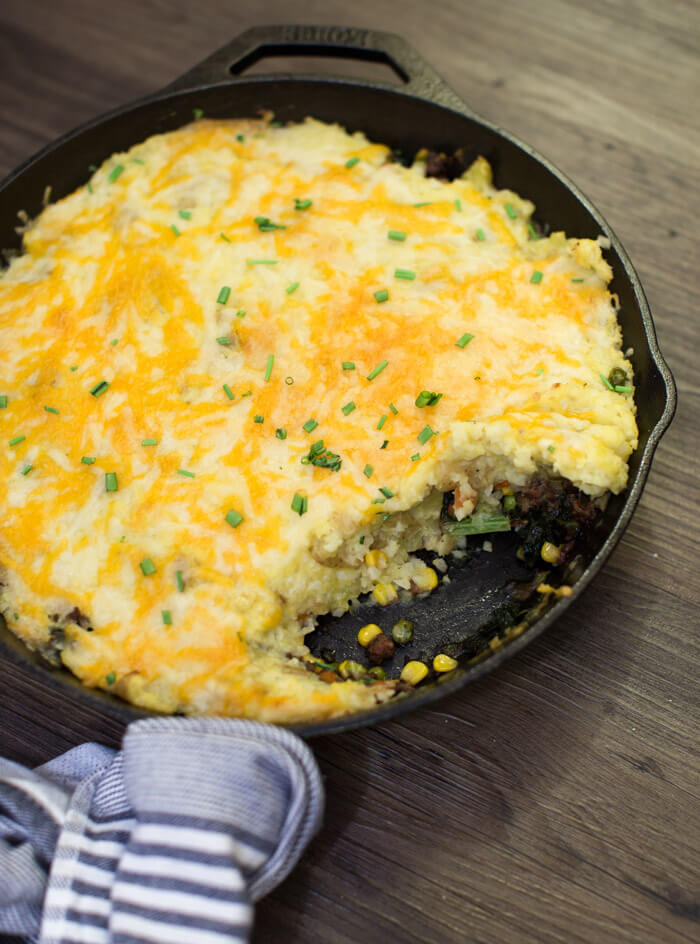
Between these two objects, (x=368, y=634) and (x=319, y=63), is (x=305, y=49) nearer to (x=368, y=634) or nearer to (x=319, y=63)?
(x=319, y=63)

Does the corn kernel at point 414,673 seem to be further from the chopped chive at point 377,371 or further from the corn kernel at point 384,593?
the chopped chive at point 377,371

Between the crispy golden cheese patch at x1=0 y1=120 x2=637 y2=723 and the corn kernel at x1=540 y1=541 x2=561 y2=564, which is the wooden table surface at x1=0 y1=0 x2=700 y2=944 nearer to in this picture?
the corn kernel at x1=540 y1=541 x2=561 y2=564

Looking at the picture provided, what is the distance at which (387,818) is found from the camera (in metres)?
2.67

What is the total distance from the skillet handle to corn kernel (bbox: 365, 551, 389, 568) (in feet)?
6.84

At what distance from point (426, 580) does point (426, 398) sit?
0.71 meters

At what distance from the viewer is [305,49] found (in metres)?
3.50

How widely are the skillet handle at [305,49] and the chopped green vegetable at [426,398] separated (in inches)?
61.7

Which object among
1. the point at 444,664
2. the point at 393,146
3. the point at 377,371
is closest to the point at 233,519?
the point at 377,371

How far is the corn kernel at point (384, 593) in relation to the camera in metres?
2.93

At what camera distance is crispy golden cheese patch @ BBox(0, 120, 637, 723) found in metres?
2.61

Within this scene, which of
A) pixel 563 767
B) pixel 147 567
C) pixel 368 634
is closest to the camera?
pixel 147 567

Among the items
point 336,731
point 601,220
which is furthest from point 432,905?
point 601,220

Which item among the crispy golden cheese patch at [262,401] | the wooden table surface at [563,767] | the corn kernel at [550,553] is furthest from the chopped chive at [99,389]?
the corn kernel at [550,553]

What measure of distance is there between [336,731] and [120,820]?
2.48ft
